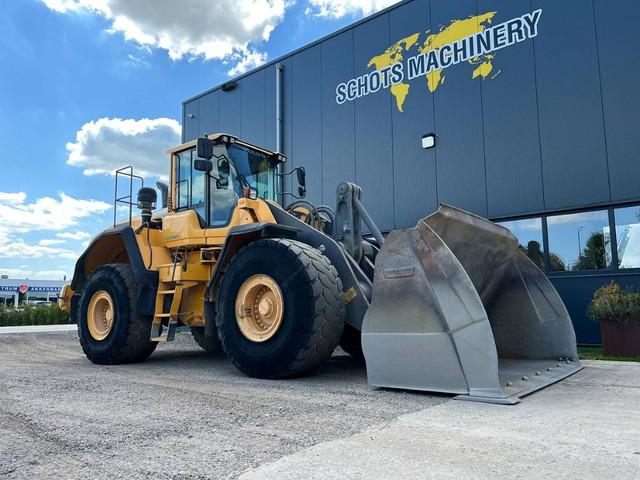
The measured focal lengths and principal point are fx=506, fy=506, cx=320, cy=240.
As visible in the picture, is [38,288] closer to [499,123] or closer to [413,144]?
[413,144]

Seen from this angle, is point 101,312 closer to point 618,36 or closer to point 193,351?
point 193,351

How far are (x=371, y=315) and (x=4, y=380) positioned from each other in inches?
167

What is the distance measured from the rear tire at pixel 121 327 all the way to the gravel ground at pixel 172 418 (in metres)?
Answer: 0.71

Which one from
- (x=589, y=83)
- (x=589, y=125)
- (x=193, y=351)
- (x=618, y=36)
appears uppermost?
(x=618, y=36)

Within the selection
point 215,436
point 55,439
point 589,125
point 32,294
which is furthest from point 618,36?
point 32,294

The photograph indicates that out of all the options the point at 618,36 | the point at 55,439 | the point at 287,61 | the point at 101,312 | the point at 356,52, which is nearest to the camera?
the point at 55,439

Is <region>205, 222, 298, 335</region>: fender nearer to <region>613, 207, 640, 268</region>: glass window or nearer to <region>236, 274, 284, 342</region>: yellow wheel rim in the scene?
<region>236, 274, 284, 342</region>: yellow wheel rim

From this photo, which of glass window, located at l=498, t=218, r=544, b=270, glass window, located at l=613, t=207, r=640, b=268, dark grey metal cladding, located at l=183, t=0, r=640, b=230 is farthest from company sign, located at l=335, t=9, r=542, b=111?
glass window, located at l=613, t=207, r=640, b=268

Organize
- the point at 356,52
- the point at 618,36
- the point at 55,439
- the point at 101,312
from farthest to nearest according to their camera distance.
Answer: the point at 356,52
the point at 618,36
the point at 101,312
the point at 55,439

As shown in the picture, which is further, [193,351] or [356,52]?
[356,52]

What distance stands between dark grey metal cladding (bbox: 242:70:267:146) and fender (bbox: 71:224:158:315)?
6.56 meters

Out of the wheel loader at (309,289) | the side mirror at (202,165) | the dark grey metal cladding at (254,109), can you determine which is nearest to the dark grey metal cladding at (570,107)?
the wheel loader at (309,289)

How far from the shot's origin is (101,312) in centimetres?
786

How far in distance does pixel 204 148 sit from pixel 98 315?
3341 mm
